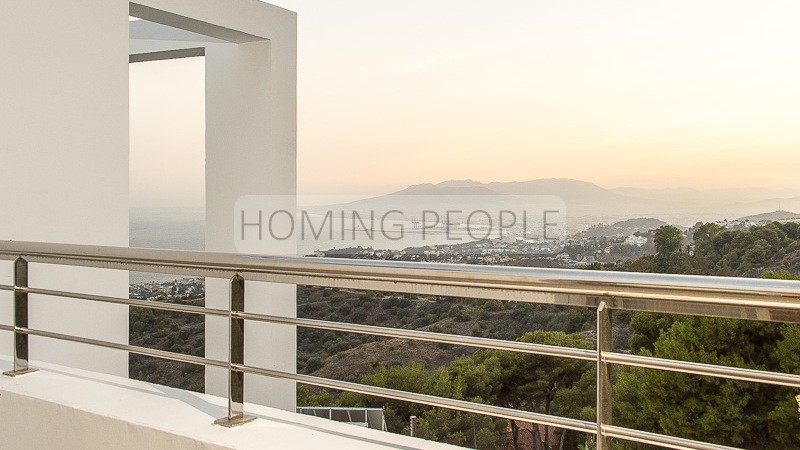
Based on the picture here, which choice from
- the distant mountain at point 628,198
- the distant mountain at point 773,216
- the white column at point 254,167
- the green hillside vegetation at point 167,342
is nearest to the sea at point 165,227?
the green hillside vegetation at point 167,342

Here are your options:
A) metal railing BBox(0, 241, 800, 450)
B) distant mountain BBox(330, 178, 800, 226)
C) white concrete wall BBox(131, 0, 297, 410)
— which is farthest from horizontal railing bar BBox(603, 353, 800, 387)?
distant mountain BBox(330, 178, 800, 226)

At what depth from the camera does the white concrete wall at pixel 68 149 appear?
402 cm

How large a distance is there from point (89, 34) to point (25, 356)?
2360mm

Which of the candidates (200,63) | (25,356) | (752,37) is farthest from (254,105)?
(752,37)

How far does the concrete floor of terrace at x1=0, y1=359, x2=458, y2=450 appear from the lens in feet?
6.54

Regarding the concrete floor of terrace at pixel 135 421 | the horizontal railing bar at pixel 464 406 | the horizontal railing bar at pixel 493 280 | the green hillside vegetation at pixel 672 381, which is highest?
the horizontal railing bar at pixel 493 280

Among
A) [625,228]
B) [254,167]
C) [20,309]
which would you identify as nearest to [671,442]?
[20,309]

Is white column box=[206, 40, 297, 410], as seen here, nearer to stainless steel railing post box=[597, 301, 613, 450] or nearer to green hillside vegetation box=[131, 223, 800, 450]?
stainless steel railing post box=[597, 301, 613, 450]

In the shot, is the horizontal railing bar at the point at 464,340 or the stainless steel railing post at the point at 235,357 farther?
the stainless steel railing post at the point at 235,357

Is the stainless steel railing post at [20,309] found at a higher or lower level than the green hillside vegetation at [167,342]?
higher

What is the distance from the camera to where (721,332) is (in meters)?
18.9

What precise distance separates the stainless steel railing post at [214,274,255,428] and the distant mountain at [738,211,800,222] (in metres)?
17.4

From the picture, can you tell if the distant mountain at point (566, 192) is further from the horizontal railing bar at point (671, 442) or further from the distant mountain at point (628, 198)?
the horizontal railing bar at point (671, 442)

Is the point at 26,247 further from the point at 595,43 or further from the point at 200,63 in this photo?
the point at 595,43
